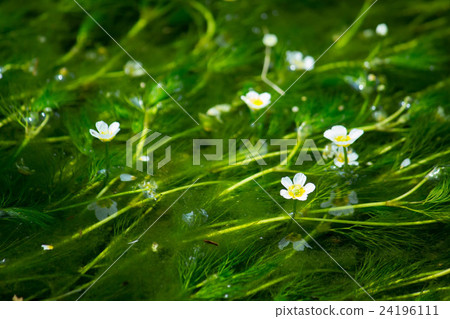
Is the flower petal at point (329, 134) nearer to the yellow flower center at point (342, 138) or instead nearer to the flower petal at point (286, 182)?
the yellow flower center at point (342, 138)

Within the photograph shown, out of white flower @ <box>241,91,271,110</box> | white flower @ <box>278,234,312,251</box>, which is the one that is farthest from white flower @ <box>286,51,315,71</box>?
white flower @ <box>278,234,312,251</box>

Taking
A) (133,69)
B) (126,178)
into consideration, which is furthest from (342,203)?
(133,69)

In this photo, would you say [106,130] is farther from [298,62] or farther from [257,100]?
[298,62]

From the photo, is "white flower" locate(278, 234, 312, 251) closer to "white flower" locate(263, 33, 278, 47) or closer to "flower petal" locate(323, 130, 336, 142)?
"flower petal" locate(323, 130, 336, 142)

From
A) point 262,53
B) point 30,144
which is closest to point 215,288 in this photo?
point 30,144

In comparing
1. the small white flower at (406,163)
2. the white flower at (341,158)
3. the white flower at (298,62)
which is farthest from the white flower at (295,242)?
the white flower at (298,62)

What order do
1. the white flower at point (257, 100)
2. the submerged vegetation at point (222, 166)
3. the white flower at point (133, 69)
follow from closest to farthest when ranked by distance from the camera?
the submerged vegetation at point (222, 166) < the white flower at point (257, 100) < the white flower at point (133, 69)

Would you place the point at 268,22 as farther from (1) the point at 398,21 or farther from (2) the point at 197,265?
(2) the point at 197,265
